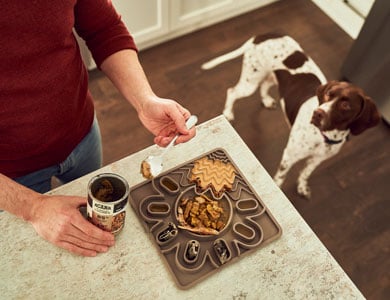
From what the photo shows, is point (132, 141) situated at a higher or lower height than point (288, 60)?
lower

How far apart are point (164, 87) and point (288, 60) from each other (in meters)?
0.81

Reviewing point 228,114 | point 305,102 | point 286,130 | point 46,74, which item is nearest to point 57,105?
point 46,74

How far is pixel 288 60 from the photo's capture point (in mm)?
1950

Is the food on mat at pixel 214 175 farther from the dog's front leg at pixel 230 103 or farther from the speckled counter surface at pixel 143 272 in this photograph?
the dog's front leg at pixel 230 103

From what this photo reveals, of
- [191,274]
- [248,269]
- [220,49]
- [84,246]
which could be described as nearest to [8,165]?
[84,246]

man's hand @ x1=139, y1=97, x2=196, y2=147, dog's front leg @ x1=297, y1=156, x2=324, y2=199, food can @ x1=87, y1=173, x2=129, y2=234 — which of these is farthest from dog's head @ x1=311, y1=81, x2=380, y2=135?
food can @ x1=87, y1=173, x2=129, y2=234

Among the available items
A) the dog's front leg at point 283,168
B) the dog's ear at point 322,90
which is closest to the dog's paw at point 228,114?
the dog's front leg at point 283,168

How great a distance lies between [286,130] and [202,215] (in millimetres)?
1466

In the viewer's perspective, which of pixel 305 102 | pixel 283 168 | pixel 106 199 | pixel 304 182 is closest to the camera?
pixel 106 199

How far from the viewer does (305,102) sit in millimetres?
1841

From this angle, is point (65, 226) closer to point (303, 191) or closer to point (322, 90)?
point (322, 90)

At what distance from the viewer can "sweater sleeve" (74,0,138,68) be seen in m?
0.98

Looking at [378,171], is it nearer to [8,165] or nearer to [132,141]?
[132,141]

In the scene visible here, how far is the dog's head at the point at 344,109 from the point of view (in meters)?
1.60
